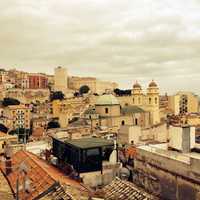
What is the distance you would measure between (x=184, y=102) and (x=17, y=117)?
5557cm

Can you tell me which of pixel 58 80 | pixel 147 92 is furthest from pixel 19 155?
pixel 58 80

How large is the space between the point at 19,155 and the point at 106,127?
113ft

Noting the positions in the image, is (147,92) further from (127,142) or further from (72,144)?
(72,144)

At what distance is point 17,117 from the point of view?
227 feet

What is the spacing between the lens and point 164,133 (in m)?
35.2

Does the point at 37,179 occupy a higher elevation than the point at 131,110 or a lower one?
lower

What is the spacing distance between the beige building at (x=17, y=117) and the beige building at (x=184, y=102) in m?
44.9

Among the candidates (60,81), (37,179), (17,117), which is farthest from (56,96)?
(37,179)

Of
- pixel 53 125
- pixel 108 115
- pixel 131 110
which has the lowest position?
pixel 53 125

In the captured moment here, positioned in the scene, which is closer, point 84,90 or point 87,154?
point 87,154

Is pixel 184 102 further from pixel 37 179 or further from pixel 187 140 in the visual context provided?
pixel 37 179

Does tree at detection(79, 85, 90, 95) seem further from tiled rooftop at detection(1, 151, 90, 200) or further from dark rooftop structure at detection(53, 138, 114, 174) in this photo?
dark rooftop structure at detection(53, 138, 114, 174)

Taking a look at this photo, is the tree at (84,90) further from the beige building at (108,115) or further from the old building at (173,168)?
the old building at (173,168)

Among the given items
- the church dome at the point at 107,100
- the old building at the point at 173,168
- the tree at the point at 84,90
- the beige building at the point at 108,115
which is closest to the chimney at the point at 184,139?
the old building at the point at 173,168
